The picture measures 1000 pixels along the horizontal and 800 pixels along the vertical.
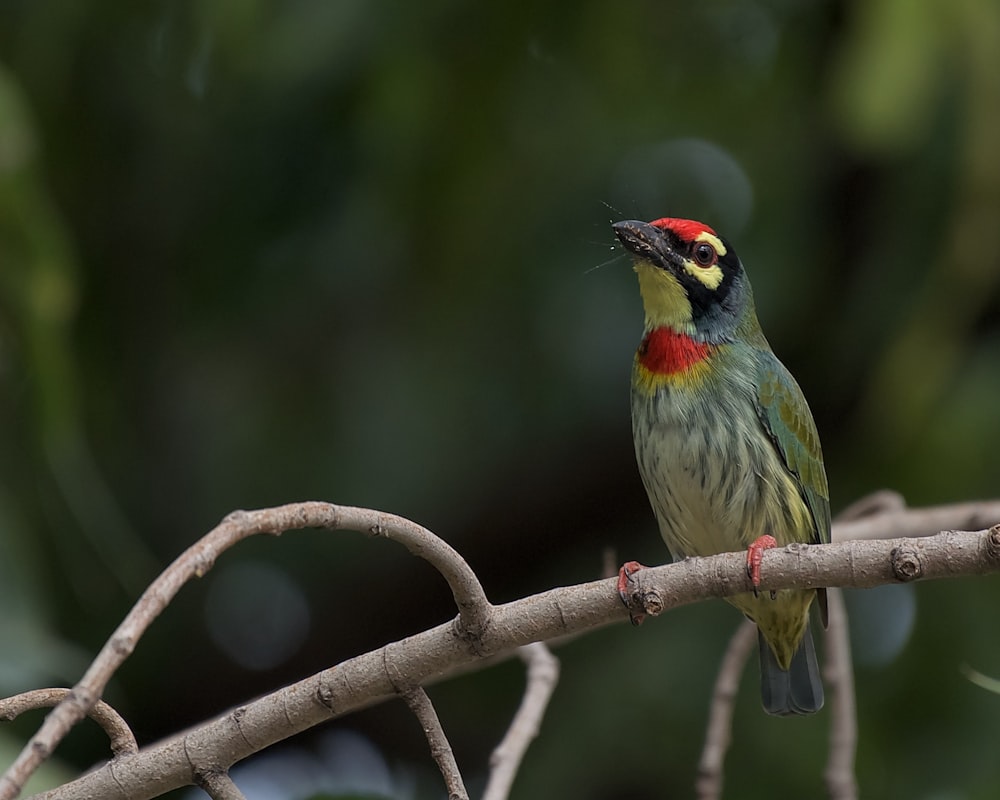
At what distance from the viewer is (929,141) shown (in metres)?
4.14

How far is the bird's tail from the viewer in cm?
369

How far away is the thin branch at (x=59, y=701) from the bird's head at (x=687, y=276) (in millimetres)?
2085

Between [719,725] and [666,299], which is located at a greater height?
[666,299]

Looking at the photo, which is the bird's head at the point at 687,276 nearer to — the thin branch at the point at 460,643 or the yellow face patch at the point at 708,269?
the yellow face patch at the point at 708,269

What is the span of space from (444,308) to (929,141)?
1.65 m

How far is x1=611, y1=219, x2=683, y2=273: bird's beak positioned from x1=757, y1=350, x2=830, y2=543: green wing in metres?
0.36

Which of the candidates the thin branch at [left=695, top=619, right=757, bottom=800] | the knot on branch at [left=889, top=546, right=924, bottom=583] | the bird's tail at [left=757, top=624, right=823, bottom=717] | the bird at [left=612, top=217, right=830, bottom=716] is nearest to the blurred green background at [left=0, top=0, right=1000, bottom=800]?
the bird at [left=612, top=217, right=830, bottom=716]

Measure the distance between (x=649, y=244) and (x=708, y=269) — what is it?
0.19m

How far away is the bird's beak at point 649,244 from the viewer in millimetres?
3672

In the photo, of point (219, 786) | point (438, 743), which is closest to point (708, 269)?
point (438, 743)

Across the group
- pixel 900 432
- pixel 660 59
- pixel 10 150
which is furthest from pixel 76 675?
pixel 660 59

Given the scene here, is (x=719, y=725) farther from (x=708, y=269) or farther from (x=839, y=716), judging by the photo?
(x=708, y=269)

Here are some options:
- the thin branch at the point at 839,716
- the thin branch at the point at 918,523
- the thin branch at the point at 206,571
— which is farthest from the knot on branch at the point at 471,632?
the thin branch at the point at 918,523

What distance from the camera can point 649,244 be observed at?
3705 millimetres
